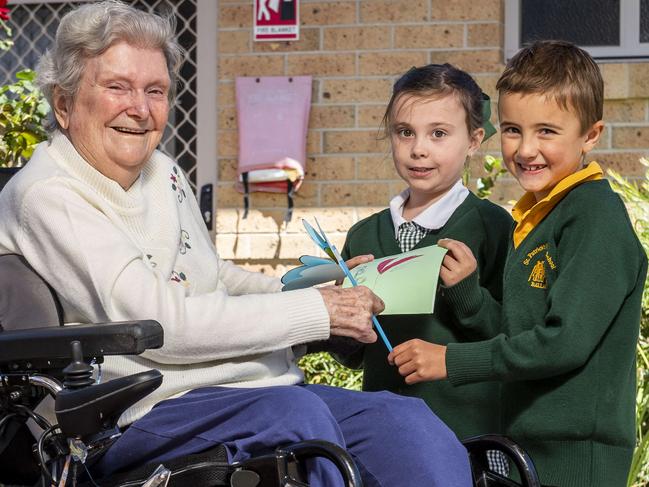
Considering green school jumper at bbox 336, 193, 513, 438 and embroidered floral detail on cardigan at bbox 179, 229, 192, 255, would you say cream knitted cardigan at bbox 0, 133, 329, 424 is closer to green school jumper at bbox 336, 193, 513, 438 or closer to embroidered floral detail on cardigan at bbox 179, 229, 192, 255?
embroidered floral detail on cardigan at bbox 179, 229, 192, 255

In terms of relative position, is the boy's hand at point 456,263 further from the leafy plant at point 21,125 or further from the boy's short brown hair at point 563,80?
the leafy plant at point 21,125

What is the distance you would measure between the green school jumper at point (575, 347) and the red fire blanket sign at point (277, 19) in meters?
3.16

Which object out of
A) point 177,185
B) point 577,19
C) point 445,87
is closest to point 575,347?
point 445,87

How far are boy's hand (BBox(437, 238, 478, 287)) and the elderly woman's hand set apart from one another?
20cm

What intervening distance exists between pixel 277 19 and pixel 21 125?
4.74 feet

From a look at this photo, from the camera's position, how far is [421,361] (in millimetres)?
2408

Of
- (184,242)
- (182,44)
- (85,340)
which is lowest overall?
(85,340)

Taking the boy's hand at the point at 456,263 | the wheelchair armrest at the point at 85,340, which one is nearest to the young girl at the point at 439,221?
the boy's hand at the point at 456,263

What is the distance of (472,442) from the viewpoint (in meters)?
2.42

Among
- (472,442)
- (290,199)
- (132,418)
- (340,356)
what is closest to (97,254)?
(132,418)

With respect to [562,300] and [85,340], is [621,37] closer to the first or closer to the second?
[562,300]

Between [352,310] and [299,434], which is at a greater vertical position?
[352,310]

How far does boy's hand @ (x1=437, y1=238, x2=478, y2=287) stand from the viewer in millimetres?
2512

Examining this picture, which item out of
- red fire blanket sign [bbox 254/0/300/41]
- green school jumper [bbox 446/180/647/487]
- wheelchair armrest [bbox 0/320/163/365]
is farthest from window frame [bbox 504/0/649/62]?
wheelchair armrest [bbox 0/320/163/365]
